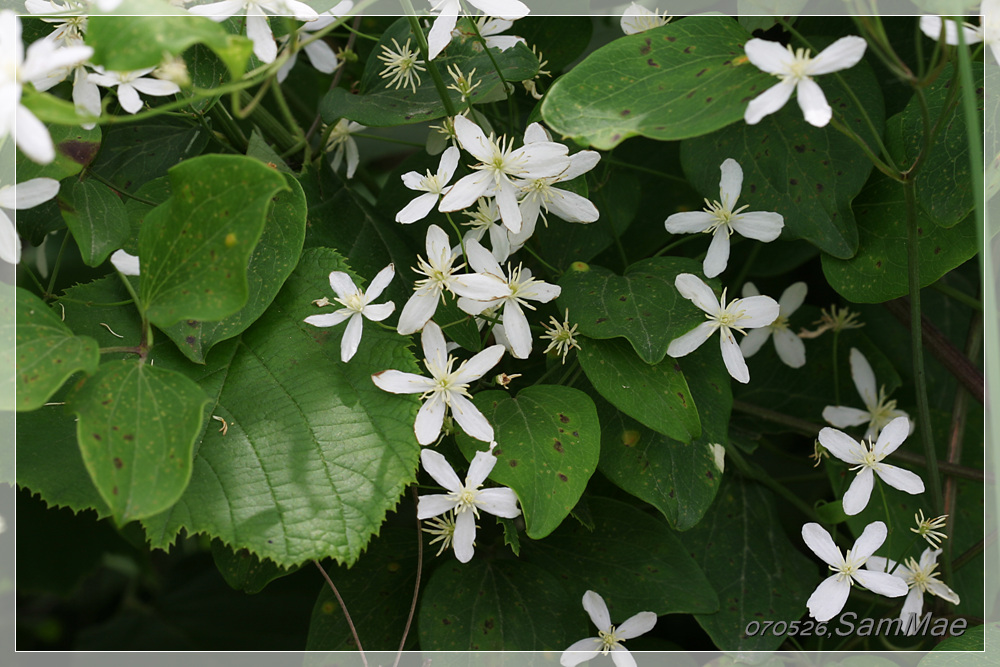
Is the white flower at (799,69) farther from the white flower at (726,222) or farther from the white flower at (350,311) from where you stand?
the white flower at (350,311)

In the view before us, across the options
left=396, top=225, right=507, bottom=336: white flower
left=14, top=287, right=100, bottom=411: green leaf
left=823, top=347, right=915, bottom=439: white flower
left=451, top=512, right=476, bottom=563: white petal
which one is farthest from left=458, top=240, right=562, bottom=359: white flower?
left=823, top=347, right=915, bottom=439: white flower

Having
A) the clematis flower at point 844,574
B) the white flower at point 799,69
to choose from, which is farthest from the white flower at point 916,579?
the white flower at point 799,69

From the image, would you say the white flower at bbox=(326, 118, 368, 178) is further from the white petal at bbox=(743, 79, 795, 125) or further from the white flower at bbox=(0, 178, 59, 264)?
the white petal at bbox=(743, 79, 795, 125)

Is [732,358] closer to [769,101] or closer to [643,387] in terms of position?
[643,387]

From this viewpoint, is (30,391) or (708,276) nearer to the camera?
(30,391)

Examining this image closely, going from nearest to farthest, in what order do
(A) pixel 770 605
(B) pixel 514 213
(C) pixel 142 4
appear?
(C) pixel 142 4, (B) pixel 514 213, (A) pixel 770 605

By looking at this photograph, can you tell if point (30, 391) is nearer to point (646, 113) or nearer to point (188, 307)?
point (188, 307)

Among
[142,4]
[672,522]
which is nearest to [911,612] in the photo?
[672,522]
